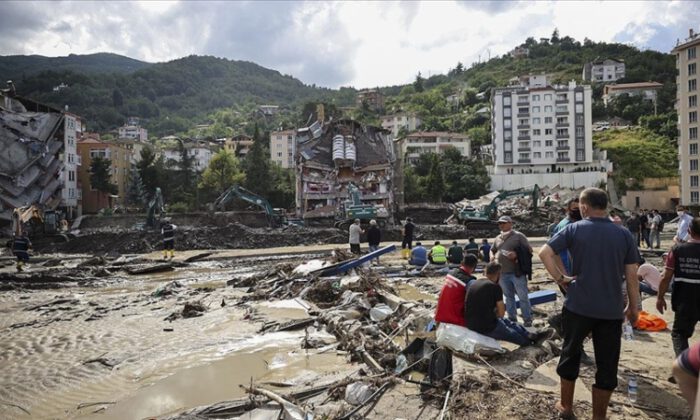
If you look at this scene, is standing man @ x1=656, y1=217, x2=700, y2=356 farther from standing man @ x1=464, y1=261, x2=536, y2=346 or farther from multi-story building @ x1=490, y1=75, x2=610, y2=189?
multi-story building @ x1=490, y1=75, x2=610, y2=189

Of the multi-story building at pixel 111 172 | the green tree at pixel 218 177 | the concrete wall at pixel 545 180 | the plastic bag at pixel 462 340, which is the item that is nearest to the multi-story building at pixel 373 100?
the concrete wall at pixel 545 180

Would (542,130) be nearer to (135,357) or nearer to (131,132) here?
(135,357)

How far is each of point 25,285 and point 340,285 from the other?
13191 mm

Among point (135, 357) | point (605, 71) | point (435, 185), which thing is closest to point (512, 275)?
point (135, 357)

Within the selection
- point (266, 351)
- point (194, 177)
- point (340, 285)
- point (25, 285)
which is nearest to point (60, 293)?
point (25, 285)

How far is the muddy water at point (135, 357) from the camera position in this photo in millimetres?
6105

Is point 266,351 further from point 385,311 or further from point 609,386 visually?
point 609,386

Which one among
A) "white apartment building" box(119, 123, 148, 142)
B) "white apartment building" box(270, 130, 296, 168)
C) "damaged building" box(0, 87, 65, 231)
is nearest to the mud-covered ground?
"damaged building" box(0, 87, 65, 231)

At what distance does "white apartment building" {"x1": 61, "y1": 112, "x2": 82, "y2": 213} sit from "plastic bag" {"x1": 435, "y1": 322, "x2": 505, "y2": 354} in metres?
60.8

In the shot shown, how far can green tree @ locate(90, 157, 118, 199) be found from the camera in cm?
5866

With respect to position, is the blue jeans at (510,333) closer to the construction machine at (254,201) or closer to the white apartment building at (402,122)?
the construction machine at (254,201)

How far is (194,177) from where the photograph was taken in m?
70.6

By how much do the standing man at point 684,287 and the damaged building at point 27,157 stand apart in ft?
183

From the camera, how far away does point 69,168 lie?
185 feet
